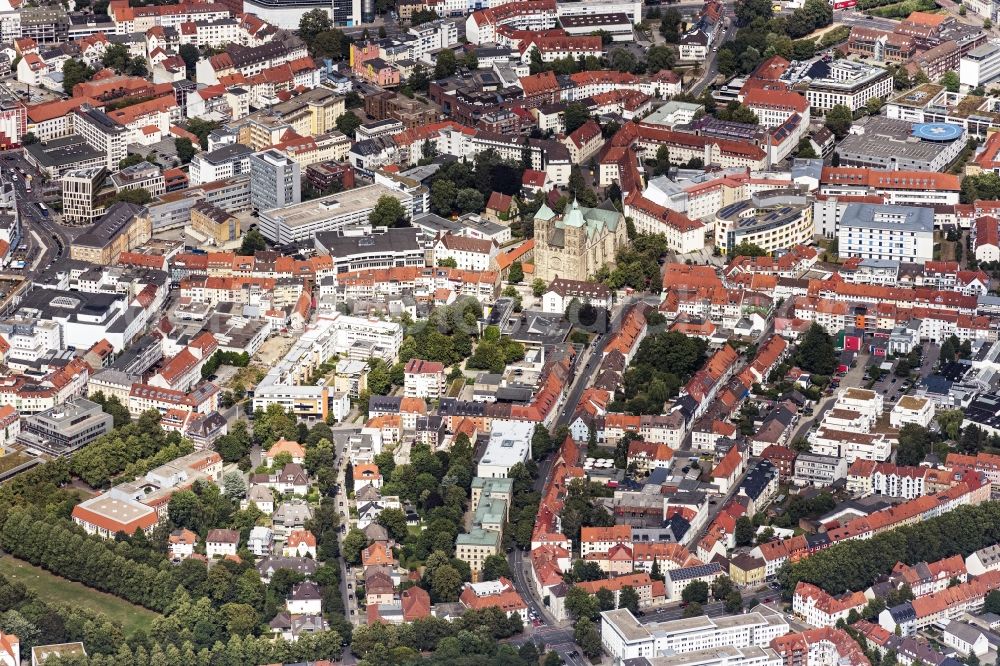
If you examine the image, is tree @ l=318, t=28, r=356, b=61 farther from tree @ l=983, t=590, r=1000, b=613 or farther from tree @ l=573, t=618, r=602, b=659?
tree @ l=983, t=590, r=1000, b=613

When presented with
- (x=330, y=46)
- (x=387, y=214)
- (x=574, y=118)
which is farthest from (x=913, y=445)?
(x=330, y=46)

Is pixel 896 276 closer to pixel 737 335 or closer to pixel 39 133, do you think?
pixel 737 335

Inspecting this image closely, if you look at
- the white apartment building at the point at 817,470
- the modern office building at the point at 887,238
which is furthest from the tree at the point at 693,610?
the modern office building at the point at 887,238

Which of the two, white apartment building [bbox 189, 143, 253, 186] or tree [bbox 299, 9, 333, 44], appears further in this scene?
tree [bbox 299, 9, 333, 44]

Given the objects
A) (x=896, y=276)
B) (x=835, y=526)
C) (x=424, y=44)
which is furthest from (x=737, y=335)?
(x=424, y=44)

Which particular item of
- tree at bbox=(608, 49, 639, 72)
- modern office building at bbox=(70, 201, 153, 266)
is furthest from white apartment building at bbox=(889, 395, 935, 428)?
tree at bbox=(608, 49, 639, 72)

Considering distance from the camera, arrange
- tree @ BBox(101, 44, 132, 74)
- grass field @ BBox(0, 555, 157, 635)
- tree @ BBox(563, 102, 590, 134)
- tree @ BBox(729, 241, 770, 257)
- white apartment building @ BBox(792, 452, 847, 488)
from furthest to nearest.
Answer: tree @ BBox(101, 44, 132, 74)
tree @ BBox(563, 102, 590, 134)
tree @ BBox(729, 241, 770, 257)
white apartment building @ BBox(792, 452, 847, 488)
grass field @ BBox(0, 555, 157, 635)
